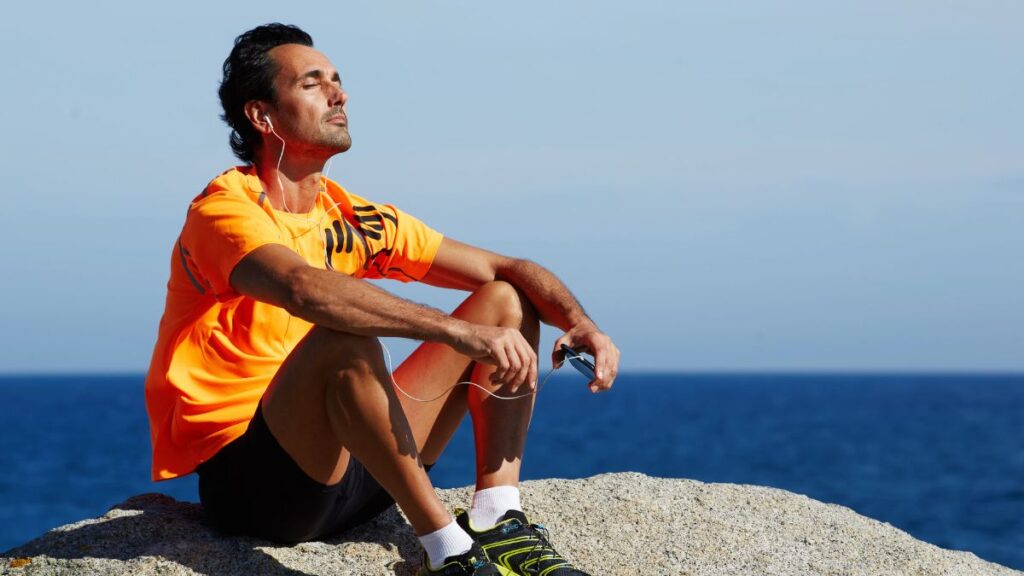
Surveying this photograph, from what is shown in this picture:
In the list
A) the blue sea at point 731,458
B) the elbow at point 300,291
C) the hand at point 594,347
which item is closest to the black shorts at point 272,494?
the elbow at point 300,291

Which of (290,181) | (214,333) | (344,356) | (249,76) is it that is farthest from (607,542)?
(249,76)

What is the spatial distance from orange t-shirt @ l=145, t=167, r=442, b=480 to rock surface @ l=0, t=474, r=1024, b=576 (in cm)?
36

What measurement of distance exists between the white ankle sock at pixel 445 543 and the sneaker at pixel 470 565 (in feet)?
0.05

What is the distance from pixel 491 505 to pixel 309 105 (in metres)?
1.51

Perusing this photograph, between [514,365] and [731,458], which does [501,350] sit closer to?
[514,365]

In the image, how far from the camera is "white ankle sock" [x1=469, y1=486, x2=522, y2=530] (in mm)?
4004

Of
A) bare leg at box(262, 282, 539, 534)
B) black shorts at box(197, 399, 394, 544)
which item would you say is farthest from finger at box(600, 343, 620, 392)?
black shorts at box(197, 399, 394, 544)

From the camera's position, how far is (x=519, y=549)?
390 centimetres

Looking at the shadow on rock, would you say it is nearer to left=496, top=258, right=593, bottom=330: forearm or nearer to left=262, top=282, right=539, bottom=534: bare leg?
left=262, top=282, right=539, bottom=534: bare leg

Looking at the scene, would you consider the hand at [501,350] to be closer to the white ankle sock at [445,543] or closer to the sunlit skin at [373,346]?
the sunlit skin at [373,346]

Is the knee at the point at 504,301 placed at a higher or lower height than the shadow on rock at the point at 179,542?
higher

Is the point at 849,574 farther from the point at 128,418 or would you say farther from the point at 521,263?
the point at 128,418

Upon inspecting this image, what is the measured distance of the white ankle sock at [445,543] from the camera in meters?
3.75

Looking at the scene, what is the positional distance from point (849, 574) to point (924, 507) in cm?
2672
